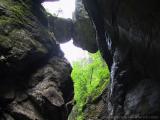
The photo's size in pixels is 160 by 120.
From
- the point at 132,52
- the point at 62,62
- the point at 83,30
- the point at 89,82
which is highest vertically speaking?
the point at 132,52

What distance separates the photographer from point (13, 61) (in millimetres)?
13508

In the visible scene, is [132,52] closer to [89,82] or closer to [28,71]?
[28,71]

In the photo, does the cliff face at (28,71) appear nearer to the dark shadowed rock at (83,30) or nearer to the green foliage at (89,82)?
the dark shadowed rock at (83,30)

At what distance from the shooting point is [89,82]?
2914 cm

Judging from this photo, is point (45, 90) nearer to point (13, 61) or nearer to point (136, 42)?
point (13, 61)

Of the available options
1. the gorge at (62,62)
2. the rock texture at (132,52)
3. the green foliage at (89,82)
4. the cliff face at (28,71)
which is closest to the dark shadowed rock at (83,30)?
the green foliage at (89,82)

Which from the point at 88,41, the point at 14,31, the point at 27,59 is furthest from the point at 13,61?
the point at 88,41

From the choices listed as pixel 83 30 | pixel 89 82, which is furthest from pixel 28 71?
pixel 89 82

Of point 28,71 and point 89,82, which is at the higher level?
point 28,71

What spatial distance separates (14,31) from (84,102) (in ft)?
41.5

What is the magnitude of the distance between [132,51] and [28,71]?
18.9 ft

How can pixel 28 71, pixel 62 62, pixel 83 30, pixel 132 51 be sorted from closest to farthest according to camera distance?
pixel 132 51, pixel 28 71, pixel 62 62, pixel 83 30

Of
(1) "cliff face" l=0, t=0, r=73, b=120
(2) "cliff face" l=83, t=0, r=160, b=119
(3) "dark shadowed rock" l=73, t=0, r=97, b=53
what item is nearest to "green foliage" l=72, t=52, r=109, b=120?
(3) "dark shadowed rock" l=73, t=0, r=97, b=53

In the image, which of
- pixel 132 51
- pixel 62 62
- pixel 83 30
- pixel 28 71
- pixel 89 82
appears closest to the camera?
pixel 132 51
